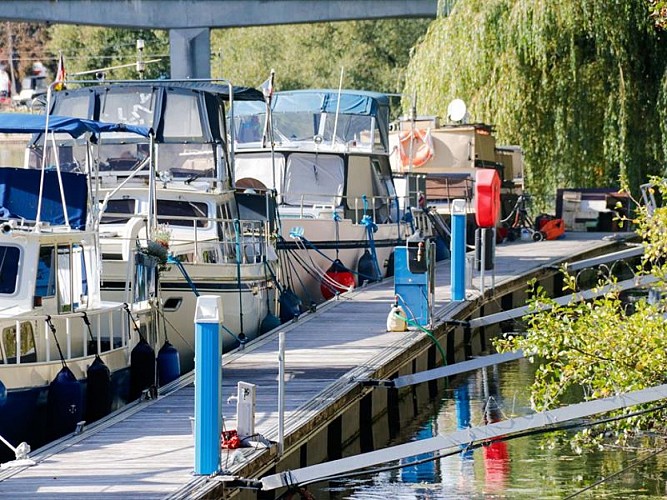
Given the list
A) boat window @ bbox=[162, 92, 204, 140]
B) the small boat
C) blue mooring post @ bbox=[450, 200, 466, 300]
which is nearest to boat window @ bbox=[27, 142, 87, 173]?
boat window @ bbox=[162, 92, 204, 140]

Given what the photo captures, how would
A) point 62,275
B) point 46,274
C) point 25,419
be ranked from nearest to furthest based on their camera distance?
1. point 25,419
2. point 46,274
3. point 62,275

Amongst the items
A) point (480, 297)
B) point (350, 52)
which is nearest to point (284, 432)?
point (480, 297)

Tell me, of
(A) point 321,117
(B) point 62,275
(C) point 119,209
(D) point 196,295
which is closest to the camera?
(B) point 62,275

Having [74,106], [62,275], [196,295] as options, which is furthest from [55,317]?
[74,106]

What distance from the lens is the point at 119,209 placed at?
66.6ft

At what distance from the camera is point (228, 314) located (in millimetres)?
19484

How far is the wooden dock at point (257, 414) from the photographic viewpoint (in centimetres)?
1085

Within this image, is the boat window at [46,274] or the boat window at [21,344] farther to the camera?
the boat window at [46,274]

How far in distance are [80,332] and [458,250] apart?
8812 mm

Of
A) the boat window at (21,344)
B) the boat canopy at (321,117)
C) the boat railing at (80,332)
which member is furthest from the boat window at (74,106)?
the boat window at (21,344)

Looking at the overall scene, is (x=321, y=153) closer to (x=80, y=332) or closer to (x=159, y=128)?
(x=159, y=128)

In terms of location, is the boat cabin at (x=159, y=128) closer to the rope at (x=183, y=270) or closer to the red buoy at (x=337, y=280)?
the rope at (x=183, y=270)

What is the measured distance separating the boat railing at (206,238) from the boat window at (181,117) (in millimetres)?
1360

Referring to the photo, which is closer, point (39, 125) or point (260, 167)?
point (39, 125)
